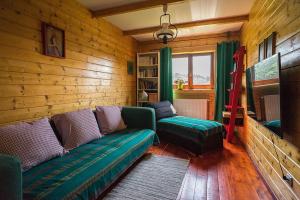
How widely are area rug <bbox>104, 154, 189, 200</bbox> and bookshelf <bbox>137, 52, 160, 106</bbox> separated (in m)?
2.04

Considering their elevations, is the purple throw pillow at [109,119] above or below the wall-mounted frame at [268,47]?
below

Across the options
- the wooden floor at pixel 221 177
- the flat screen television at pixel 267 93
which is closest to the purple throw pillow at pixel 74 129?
the wooden floor at pixel 221 177

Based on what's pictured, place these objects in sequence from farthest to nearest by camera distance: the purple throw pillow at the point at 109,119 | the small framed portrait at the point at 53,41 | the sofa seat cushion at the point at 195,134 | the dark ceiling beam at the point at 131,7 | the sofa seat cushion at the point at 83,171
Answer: the sofa seat cushion at the point at 195,134 < the purple throw pillow at the point at 109,119 < the dark ceiling beam at the point at 131,7 < the small framed portrait at the point at 53,41 < the sofa seat cushion at the point at 83,171

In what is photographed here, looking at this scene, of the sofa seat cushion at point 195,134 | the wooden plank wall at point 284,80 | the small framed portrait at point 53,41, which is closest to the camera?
the wooden plank wall at point 284,80

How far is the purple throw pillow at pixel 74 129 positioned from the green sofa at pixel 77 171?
93 mm

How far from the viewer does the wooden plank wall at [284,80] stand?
4.38 ft

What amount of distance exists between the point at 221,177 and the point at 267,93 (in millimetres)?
1119

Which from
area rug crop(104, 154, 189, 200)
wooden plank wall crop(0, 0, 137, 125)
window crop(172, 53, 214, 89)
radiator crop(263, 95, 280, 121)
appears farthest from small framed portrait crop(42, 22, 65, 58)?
window crop(172, 53, 214, 89)

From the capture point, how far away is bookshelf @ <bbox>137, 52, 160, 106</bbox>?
443cm

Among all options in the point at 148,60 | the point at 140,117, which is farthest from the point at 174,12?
the point at 140,117

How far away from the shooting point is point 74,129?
203cm

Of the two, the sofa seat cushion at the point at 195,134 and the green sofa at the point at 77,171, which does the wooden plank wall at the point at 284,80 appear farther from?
the green sofa at the point at 77,171

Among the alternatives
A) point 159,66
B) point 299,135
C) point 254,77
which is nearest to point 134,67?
point 159,66

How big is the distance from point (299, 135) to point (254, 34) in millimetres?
1894
